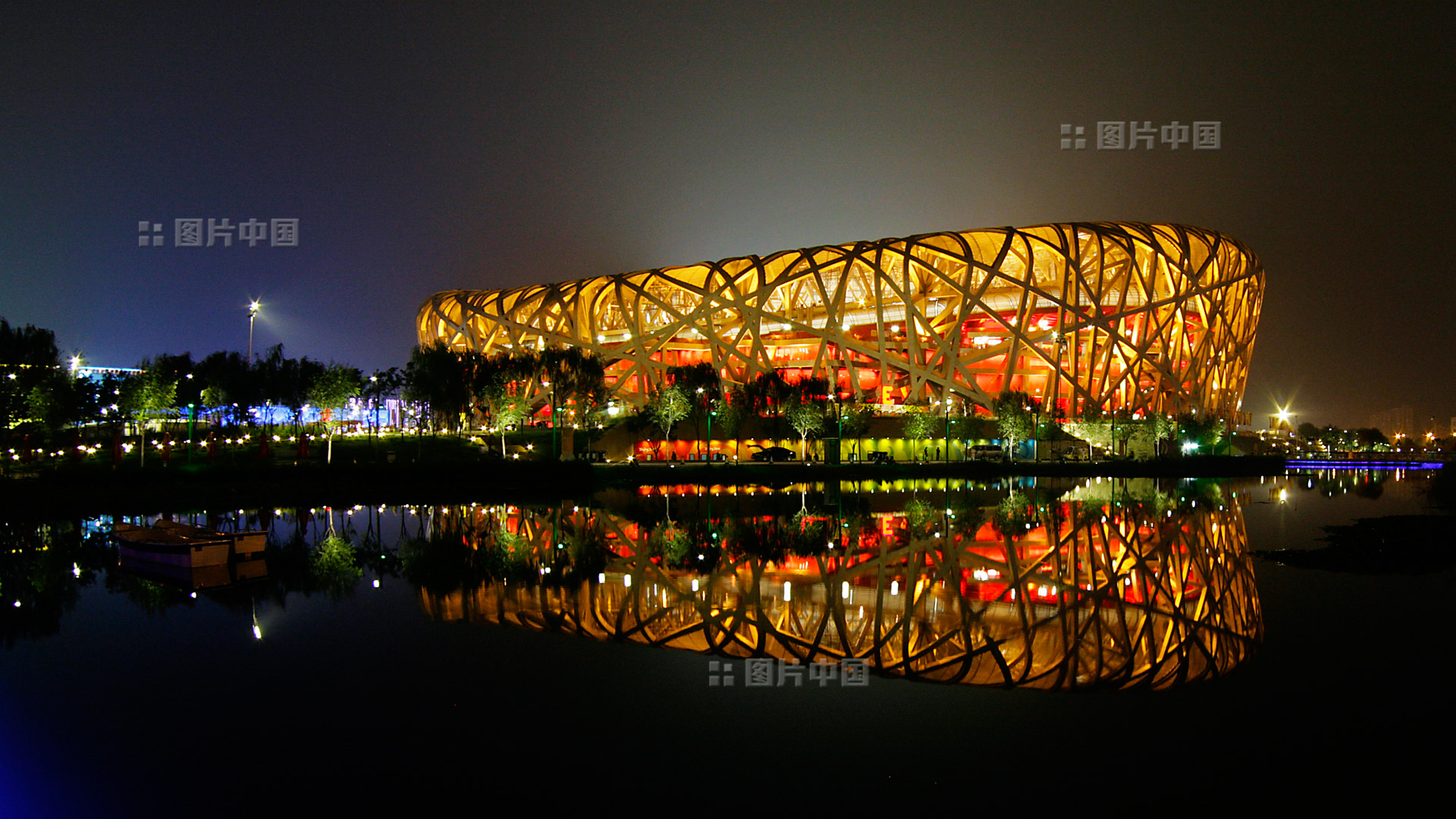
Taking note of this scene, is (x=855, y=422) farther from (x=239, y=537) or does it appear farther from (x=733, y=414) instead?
(x=239, y=537)

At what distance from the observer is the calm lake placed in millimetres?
6438

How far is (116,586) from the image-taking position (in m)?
14.0

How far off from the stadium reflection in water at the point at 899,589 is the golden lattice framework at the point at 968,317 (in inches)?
1576

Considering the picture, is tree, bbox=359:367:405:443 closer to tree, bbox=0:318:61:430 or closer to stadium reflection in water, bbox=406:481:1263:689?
tree, bbox=0:318:61:430

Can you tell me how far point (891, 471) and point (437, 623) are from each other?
116 ft

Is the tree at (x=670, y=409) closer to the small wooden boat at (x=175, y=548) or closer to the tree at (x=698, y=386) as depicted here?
the tree at (x=698, y=386)

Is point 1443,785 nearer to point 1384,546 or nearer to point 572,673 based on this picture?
point 572,673

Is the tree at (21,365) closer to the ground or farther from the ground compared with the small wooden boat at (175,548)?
farther from the ground

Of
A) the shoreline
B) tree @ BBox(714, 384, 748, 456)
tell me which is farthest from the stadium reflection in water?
tree @ BBox(714, 384, 748, 456)

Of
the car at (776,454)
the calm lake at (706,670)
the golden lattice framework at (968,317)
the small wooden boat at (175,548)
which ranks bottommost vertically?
the calm lake at (706,670)

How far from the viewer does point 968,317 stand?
64.0m

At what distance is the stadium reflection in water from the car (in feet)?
90.8

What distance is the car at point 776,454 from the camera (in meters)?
51.2

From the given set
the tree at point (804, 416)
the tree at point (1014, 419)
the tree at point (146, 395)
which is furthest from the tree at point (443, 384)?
the tree at point (1014, 419)
